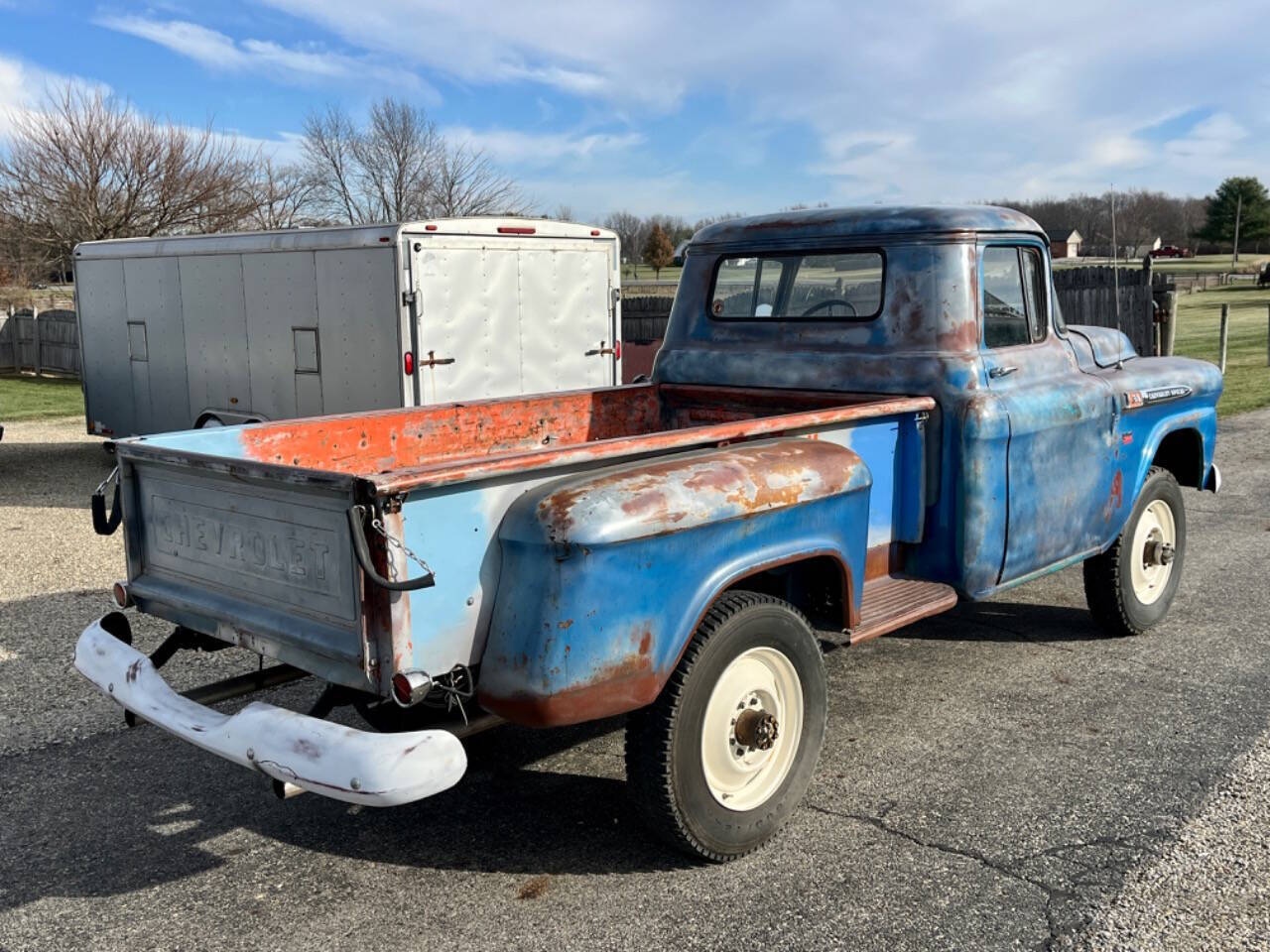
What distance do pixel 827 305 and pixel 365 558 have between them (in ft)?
10.0

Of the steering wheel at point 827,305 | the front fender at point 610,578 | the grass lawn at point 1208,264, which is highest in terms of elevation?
the grass lawn at point 1208,264

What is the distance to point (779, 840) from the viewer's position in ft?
12.6

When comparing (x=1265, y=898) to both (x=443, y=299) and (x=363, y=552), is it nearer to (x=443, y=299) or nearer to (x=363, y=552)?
(x=363, y=552)

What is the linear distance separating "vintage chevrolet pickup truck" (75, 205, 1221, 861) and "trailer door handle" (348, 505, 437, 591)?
12 millimetres

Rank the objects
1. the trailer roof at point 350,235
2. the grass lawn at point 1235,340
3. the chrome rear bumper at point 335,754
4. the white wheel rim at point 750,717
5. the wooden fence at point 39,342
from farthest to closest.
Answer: the wooden fence at point 39,342 → the grass lawn at point 1235,340 → the trailer roof at point 350,235 → the white wheel rim at point 750,717 → the chrome rear bumper at point 335,754

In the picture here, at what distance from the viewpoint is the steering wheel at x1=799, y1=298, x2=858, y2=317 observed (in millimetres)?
5242

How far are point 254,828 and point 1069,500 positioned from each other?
11.9ft

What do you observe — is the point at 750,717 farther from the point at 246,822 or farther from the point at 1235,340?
the point at 1235,340

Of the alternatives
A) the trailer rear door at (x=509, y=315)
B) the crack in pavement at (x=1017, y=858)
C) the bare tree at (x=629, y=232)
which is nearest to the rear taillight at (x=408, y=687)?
the crack in pavement at (x=1017, y=858)

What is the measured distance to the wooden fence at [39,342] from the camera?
23.4 metres

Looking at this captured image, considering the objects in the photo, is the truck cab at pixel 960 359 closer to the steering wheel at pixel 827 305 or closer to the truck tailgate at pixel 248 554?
the steering wheel at pixel 827 305

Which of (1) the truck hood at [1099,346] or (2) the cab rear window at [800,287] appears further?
(1) the truck hood at [1099,346]

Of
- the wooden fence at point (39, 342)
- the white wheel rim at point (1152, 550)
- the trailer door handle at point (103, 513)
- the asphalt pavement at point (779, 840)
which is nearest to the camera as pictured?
the asphalt pavement at point (779, 840)

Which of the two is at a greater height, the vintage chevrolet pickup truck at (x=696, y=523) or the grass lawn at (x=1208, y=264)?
the grass lawn at (x=1208, y=264)
